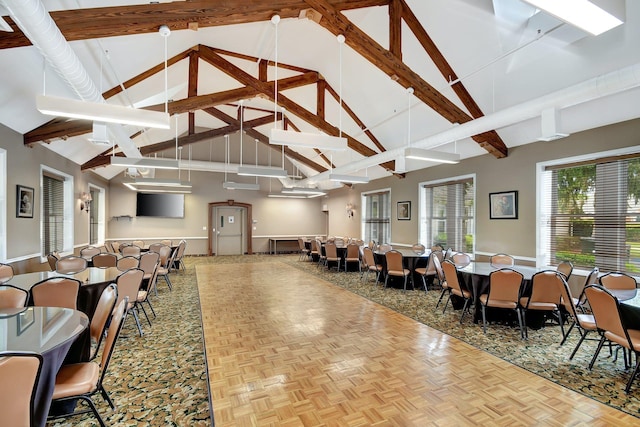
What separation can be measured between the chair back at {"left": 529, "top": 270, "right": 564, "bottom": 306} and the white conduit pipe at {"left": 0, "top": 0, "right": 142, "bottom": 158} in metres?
5.45

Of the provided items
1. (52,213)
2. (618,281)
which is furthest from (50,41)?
(618,281)

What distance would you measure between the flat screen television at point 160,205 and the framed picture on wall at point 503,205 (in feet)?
35.0

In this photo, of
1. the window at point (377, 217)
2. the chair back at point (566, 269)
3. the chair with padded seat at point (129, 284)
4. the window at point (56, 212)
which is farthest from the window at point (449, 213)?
the window at point (56, 212)

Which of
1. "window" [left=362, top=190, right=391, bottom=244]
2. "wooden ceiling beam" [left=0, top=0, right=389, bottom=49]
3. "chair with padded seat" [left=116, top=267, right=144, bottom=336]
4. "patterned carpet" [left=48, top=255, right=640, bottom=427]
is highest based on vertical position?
"wooden ceiling beam" [left=0, top=0, right=389, bottom=49]

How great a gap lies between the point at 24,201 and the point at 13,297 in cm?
365

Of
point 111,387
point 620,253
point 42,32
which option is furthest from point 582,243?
point 42,32

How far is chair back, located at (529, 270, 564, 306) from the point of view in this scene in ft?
12.3

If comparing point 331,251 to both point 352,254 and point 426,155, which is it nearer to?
point 352,254

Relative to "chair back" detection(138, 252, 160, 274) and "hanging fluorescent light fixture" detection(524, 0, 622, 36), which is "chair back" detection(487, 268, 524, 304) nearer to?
"hanging fluorescent light fixture" detection(524, 0, 622, 36)

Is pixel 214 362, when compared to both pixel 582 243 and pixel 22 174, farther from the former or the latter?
pixel 582 243

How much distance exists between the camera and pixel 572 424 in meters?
2.24

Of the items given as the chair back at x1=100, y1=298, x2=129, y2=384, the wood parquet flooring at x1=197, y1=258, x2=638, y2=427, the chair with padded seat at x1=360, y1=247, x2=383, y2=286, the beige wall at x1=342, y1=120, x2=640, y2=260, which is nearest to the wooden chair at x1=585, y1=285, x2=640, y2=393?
the wood parquet flooring at x1=197, y1=258, x2=638, y2=427

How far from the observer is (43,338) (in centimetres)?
176

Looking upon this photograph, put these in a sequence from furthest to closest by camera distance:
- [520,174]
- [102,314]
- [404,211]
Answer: [404,211]
[520,174]
[102,314]
